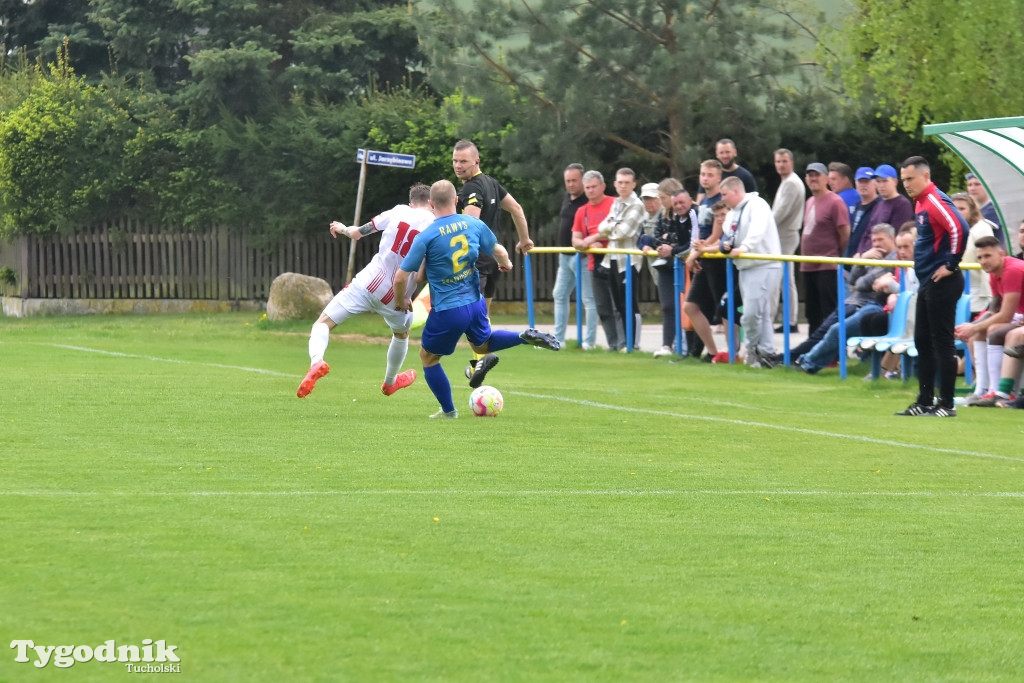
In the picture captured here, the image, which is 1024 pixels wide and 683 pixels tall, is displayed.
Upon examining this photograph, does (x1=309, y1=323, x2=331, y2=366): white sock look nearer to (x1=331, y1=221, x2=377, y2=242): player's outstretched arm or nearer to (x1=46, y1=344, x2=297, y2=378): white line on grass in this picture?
(x1=331, y1=221, x2=377, y2=242): player's outstretched arm

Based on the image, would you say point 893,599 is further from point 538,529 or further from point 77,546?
point 77,546

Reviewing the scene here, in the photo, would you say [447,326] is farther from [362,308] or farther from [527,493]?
[527,493]

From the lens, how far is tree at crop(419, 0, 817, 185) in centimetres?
2522

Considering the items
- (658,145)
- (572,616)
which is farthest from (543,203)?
(572,616)

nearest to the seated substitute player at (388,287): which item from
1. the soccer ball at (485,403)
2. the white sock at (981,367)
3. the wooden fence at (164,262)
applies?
the soccer ball at (485,403)

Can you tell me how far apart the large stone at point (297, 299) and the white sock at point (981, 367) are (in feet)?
43.1

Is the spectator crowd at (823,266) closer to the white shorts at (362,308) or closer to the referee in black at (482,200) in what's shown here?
the referee in black at (482,200)

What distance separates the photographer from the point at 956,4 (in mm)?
21516

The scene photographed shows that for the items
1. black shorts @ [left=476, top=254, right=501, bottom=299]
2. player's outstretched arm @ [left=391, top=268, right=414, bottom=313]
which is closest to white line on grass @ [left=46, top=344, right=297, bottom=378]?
black shorts @ [left=476, top=254, right=501, bottom=299]

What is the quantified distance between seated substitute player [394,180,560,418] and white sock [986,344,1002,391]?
15.7ft

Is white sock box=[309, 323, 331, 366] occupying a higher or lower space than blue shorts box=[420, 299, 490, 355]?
lower

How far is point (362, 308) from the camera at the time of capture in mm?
13039

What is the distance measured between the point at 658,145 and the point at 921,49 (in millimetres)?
6558

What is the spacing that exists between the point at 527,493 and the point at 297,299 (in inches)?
687
